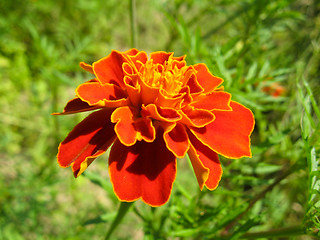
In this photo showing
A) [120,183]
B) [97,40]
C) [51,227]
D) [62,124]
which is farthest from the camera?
[97,40]

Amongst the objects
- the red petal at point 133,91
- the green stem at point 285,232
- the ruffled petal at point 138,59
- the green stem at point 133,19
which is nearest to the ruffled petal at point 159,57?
the ruffled petal at point 138,59

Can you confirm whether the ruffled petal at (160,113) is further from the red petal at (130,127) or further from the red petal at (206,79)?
the red petal at (206,79)

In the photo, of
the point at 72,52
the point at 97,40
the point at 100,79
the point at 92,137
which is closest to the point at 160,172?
the point at 92,137

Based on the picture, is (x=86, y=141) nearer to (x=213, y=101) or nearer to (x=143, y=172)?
(x=143, y=172)

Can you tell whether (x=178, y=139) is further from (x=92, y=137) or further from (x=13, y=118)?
(x=13, y=118)

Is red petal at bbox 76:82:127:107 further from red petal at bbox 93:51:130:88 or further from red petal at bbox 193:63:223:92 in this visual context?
red petal at bbox 193:63:223:92

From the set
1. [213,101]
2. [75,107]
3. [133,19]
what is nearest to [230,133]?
[213,101]

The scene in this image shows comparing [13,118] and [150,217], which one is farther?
[13,118]

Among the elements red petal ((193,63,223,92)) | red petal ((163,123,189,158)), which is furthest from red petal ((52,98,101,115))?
red petal ((193,63,223,92))
